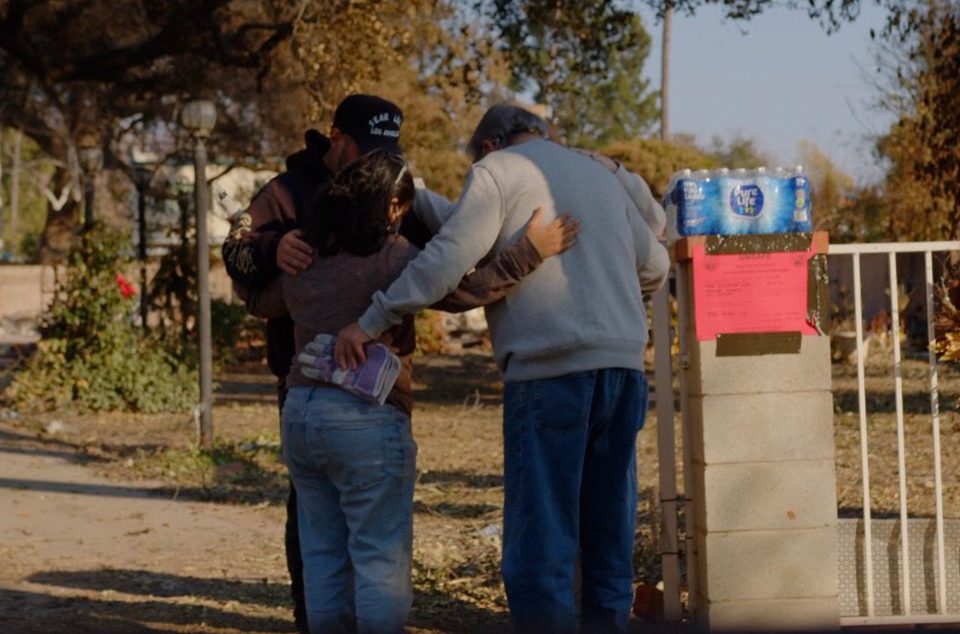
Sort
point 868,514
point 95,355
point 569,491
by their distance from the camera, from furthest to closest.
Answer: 1. point 95,355
2. point 868,514
3. point 569,491

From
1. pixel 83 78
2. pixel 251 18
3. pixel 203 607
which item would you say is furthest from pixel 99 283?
pixel 203 607

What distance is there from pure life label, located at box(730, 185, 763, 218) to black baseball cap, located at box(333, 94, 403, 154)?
1203 millimetres

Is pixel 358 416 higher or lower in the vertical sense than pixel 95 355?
lower

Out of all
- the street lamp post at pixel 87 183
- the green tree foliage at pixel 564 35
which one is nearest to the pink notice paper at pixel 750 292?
the green tree foliage at pixel 564 35

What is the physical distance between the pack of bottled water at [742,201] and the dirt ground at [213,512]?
130 cm

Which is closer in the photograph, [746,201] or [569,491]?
[569,491]

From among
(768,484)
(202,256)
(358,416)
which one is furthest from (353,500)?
(202,256)

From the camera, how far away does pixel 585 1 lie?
580 inches

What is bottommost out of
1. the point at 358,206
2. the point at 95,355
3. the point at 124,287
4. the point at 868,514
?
the point at 868,514

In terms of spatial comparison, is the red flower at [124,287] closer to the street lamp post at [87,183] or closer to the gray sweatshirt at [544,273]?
the street lamp post at [87,183]

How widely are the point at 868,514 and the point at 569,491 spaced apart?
1.57 metres

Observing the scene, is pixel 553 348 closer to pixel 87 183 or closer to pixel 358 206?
pixel 358 206

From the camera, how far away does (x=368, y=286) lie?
180 inches

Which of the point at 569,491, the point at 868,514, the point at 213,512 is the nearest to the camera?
the point at 569,491
